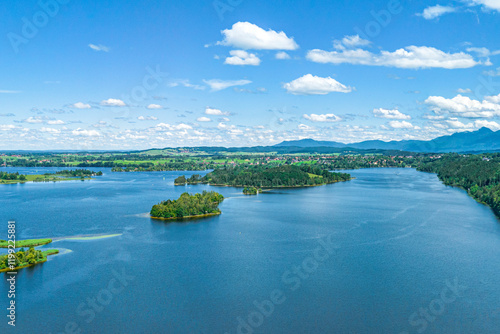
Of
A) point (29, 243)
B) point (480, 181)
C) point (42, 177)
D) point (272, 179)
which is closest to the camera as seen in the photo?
point (29, 243)

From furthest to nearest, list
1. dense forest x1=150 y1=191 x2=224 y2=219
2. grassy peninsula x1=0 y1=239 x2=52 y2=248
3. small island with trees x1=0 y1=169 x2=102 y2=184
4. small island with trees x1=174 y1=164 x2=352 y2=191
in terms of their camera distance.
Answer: small island with trees x1=0 y1=169 x2=102 y2=184
small island with trees x1=174 y1=164 x2=352 y2=191
dense forest x1=150 y1=191 x2=224 y2=219
grassy peninsula x1=0 y1=239 x2=52 y2=248

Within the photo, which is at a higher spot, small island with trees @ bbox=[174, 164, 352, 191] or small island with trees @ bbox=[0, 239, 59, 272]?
small island with trees @ bbox=[174, 164, 352, 191]

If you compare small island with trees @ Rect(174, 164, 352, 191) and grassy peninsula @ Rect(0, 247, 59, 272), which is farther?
small island with trees @ Rect(174, 164, 352, 191)

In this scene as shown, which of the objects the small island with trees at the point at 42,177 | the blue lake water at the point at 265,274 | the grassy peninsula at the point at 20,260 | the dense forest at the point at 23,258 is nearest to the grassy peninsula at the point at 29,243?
the blue lake water at the point at 265,274

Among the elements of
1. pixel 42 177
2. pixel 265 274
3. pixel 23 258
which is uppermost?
Answer: pixel 42 177

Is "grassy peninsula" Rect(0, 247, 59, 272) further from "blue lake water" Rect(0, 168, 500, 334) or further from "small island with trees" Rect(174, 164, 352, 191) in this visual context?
"small island with trees" Rect(174, 164, 352, 191)

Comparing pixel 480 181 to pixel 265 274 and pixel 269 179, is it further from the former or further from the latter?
pixel 265 274

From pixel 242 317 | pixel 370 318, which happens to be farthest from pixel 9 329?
pixel 370 318

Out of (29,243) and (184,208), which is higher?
(184,208)

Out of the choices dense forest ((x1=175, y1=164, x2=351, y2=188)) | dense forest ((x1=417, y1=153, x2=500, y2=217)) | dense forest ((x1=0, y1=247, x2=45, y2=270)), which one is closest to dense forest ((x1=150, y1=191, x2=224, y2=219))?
dense forest ((x1=0, y1=247, x2=45, y2=270))

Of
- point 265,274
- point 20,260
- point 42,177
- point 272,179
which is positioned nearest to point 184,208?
point 20,260

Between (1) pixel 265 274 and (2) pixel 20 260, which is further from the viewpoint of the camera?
(2) pixel 20 260
